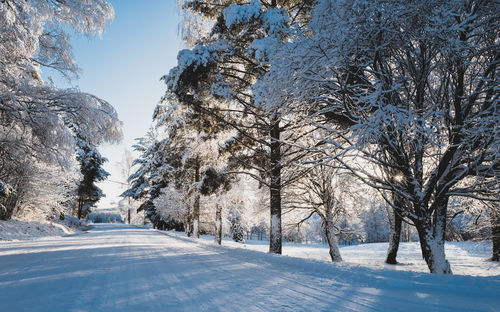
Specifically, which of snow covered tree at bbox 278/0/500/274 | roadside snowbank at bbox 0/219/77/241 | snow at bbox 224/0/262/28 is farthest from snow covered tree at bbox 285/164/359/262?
roadside snowbank at bbox 0/219/77/241

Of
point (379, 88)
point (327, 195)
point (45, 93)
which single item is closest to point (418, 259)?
point (327, 195)

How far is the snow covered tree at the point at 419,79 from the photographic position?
4.32m

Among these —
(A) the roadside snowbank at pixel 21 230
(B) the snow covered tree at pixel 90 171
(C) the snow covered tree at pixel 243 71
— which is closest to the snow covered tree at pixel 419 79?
(C) the snow covered tree at pixel 243 71

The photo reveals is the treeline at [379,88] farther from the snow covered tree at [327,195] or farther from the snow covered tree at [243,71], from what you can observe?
the snow covered tree at [327,195]

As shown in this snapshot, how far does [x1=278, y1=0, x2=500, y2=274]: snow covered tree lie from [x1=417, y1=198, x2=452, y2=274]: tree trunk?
0.02 m

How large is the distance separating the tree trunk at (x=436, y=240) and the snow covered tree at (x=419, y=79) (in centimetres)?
2

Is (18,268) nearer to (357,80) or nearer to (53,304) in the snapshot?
(53,304)

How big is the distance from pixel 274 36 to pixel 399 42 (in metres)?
3.27

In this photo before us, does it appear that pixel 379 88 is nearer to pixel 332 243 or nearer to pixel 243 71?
pixel 243 71

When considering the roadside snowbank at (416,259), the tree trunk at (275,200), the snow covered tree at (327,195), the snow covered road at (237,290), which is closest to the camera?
the snow covered road at (237,290)

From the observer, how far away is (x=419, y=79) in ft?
17.6

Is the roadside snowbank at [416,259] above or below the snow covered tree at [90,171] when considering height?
below

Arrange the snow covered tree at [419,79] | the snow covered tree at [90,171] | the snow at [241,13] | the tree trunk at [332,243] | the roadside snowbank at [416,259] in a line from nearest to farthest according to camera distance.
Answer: the snow covered tree at [419,79]
the snow at [241,13]
the roadside snowbank at [416,259]
the tree trunk at [332,243]
the snow covered tree at [90,171]

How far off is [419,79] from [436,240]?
3.52 meters
